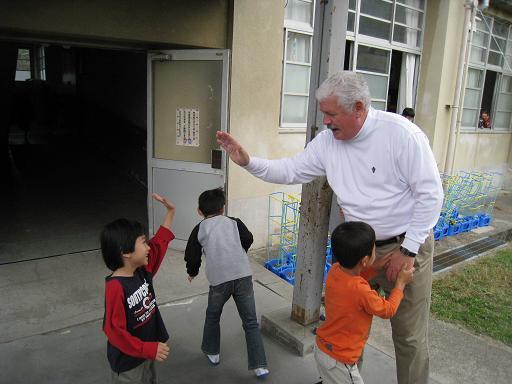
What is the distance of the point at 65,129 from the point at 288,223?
12.2 metres

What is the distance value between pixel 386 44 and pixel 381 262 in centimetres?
621

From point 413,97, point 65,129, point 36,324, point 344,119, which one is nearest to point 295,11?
point 413,97

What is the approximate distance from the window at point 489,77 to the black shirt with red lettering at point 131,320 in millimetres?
8977

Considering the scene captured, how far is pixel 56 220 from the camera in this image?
618 centimetres

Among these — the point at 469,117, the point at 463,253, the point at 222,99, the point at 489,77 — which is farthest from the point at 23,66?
the point at 463,253

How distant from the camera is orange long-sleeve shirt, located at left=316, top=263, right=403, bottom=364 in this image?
2066mm

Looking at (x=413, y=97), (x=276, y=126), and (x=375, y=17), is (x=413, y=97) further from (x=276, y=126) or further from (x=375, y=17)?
(x=276, y=126)

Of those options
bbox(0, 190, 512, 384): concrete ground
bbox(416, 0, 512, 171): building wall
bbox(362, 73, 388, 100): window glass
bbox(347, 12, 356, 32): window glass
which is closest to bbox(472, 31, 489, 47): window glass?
bbox(416, 0, 512, 171): building wall

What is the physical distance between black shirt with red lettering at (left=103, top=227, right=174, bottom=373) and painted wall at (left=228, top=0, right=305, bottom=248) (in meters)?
2.96

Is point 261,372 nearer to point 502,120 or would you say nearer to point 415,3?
point 415,3

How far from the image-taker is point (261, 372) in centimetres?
292

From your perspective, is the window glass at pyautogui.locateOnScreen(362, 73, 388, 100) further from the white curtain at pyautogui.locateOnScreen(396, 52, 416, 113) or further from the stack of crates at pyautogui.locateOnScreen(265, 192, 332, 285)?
the stack of crates at pyautogui.locateOnScreen(265, 192, 332, 285)

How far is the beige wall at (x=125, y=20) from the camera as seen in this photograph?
12.1 feet

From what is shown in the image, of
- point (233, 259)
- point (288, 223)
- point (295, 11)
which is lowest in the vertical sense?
point (288, 223)
